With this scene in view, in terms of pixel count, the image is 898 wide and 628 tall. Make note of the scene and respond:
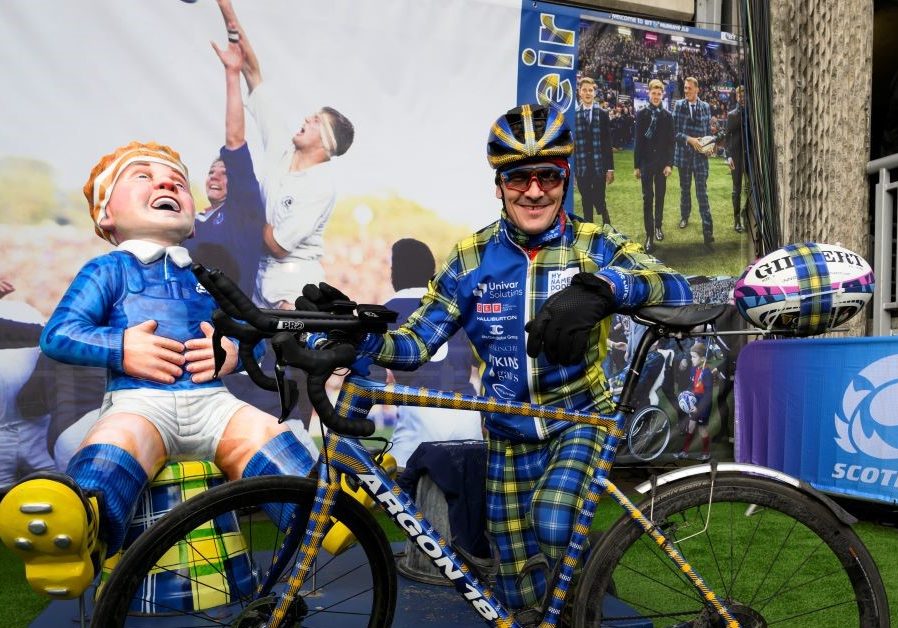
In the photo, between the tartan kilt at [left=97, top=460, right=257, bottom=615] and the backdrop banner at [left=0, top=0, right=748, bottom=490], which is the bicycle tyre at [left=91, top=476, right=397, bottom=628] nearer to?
the tartan kilt at [left=97, top=460, right=257, bottom=615]

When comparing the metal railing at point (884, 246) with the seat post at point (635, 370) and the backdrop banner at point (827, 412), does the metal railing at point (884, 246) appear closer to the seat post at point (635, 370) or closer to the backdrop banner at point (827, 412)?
the backdrop banner at point (827, 412)

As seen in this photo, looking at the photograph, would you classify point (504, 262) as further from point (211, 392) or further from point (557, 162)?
point (211, 392)

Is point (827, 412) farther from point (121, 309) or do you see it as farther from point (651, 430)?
point (121, 309)

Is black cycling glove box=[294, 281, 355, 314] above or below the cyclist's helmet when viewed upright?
below

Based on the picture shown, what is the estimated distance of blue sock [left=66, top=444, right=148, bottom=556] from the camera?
1833 millimetres

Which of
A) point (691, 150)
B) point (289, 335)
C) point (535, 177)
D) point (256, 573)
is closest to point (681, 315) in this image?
point (535, 177)

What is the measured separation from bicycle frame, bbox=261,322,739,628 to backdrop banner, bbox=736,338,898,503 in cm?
224

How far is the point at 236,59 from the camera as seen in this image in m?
3.56

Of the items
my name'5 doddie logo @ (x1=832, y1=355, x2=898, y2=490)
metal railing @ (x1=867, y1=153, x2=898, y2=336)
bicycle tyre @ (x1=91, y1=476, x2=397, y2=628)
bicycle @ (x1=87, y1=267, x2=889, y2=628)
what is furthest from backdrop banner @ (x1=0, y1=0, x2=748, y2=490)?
bicycle tyre @ (x1=91, y1=476, x2=397, y2=628)

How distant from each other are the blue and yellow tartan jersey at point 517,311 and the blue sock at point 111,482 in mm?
798

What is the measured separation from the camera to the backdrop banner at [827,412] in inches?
128

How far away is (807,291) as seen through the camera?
8.37 ft

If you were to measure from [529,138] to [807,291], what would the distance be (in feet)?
4.66

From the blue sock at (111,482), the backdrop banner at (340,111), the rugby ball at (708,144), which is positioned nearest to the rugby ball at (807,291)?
the backdrop banner at (340,111)
